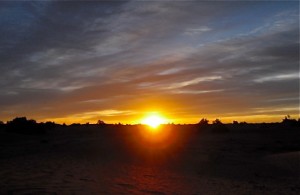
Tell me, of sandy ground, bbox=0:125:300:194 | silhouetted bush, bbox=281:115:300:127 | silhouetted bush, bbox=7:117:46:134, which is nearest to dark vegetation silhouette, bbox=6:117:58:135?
silhouetted bush, bbox=7:117:46:134

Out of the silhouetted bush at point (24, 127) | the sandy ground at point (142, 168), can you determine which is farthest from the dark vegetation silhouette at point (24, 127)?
the sandy ground at point (142, 168)

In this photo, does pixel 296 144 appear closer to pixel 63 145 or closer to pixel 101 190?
pixel 63 145

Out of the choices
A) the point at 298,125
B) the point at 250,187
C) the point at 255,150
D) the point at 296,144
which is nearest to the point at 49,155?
the point at 250,187

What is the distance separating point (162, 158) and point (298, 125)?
1484 inches

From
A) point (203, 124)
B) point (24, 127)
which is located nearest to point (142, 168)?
point (24, 127)

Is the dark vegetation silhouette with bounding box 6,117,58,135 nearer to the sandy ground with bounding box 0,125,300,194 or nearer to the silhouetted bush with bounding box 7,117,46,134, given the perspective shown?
the silhouetted bush with bounding box 7,117,46,134

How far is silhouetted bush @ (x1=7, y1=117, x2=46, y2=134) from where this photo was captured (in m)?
36.9

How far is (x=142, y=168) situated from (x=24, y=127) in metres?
19.5

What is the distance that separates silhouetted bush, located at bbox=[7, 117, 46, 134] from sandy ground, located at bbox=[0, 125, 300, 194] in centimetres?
584

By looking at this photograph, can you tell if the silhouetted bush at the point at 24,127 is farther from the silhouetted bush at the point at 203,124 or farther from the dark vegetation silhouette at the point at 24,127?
the silhouetted bush at the point at 203,124

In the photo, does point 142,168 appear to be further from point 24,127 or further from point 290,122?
point 290,122

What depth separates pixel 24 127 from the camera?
37.4 m

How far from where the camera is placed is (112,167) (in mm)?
19953

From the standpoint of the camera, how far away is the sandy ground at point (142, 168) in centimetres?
1507
